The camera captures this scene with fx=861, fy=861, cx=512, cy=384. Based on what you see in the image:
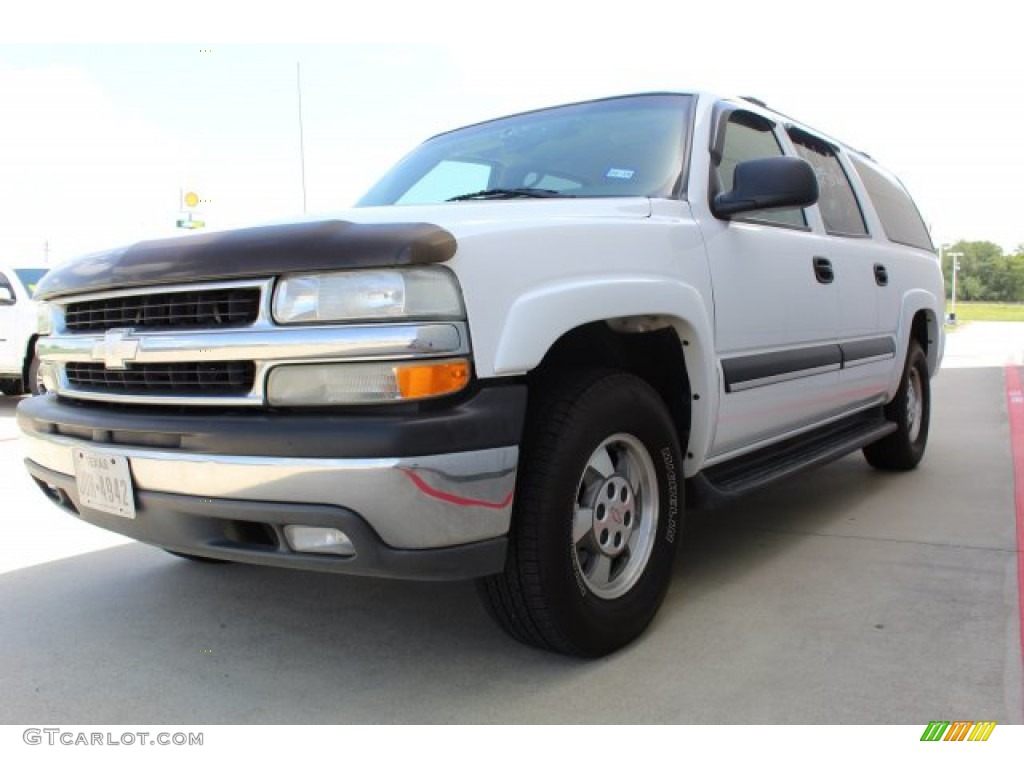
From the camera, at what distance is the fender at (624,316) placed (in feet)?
7.19

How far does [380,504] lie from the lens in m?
2.02

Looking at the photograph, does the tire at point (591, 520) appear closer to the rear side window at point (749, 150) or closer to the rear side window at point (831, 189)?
the rear side window at point (749, 150)

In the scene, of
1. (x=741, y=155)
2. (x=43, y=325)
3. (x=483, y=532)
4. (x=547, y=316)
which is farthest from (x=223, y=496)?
(x=741, y=155)

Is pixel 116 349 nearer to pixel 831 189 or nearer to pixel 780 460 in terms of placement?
pixel 780 460

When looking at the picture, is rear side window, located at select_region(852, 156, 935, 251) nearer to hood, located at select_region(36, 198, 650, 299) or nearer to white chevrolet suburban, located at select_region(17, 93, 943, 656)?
white chevrolet suburban, located at select_region(17, 93, 943, 656)

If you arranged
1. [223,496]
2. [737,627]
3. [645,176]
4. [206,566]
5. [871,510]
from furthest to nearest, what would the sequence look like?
[871,510] → [206,566] → [645,176] → [737,627] → [223,496]

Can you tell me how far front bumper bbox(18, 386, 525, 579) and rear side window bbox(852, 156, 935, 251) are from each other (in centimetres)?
371

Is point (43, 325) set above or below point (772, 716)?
above

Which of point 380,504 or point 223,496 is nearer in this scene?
point 380,504

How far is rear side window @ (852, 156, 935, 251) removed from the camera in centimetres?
504

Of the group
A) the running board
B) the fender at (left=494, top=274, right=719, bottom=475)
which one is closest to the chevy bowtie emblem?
the fender at (left=494, top=274, right=719, bottom=475)

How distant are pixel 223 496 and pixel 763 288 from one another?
216 cm

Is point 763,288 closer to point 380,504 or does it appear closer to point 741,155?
point 741,155

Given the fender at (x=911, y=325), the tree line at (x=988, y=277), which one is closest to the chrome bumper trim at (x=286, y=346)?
the fender at (x=911, y=325)
